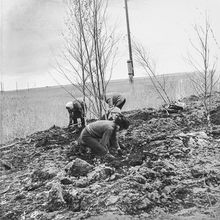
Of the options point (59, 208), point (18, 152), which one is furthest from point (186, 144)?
point (18, 152)

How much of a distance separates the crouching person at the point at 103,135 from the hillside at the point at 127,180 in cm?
15

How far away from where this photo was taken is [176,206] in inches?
112

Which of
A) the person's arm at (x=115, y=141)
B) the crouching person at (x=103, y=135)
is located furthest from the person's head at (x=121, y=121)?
the person's arm at (x=115, y=141)

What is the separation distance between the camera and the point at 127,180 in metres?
3.33

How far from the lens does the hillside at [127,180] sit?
286 cm

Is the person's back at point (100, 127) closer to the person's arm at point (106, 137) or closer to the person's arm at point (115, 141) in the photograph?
the person's arm at point (106, 137)

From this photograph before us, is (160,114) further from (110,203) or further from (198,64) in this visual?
(110,203)

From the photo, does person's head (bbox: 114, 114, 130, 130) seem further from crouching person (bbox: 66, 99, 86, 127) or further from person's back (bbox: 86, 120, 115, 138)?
crouching person (bbox: 66, 99, 86, 127)

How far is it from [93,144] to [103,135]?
0.81 feet

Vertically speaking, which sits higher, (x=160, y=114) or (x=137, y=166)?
(x=160, y=114)

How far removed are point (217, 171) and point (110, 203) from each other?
1.37 m

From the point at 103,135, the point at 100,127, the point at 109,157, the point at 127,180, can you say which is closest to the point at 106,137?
the point at 103,135

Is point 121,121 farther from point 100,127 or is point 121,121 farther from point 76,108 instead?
point 76,108

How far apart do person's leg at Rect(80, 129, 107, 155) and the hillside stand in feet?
0.49
